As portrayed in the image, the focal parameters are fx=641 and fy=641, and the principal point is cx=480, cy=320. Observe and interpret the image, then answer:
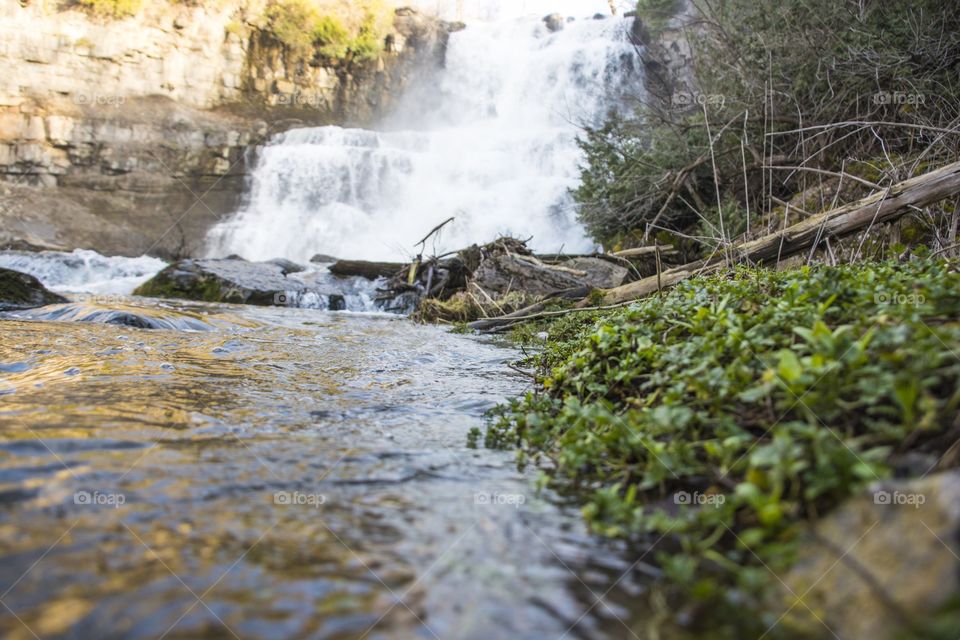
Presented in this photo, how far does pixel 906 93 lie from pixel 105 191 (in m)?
28.0

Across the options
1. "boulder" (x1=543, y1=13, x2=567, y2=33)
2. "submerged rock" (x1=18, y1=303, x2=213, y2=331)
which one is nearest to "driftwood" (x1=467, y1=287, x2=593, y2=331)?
"submerged rock" (x1=18, y1=303, x2=213, y2=331)

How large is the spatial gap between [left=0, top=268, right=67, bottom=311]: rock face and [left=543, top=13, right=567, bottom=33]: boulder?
93.6ft

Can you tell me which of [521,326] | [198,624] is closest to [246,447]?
[198,624]

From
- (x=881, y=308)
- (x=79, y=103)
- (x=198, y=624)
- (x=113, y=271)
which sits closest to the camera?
(x=198, y=624)

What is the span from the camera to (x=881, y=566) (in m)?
1.49

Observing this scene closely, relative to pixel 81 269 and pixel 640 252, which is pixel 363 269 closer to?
pixel 640 252

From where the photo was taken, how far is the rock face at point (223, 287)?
13391 millimetres

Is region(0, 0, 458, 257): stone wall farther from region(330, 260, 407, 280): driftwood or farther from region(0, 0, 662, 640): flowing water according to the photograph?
region(0, 0, 662, 640): flowing water

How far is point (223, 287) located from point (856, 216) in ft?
38.3

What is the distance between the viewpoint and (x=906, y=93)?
839 centimetres

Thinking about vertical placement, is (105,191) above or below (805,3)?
below

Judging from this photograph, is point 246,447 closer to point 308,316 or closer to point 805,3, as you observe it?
point 308,316

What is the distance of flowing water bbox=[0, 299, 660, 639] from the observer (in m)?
1.67

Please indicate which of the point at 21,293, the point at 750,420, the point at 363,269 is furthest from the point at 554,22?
the point at 750,420
